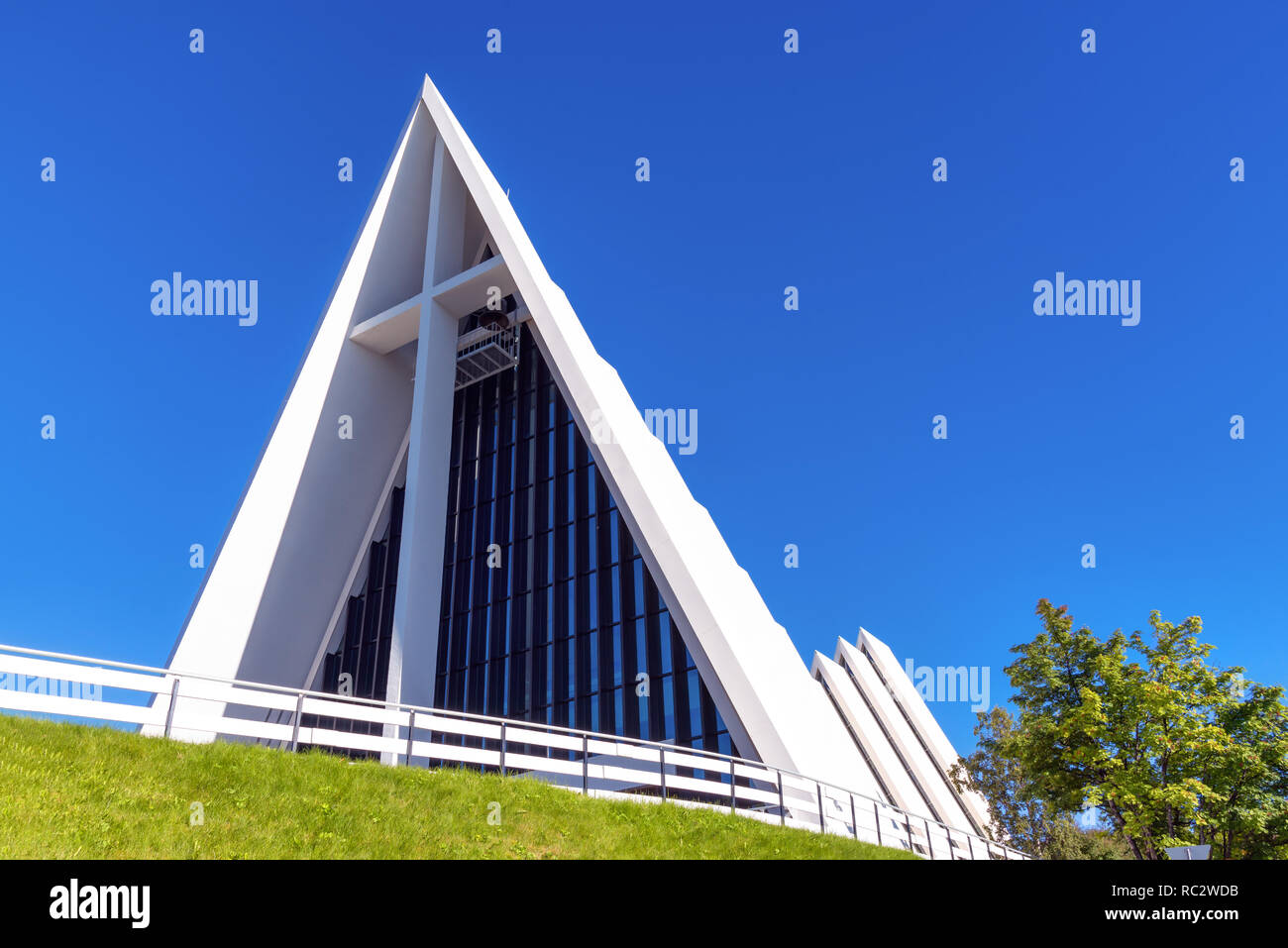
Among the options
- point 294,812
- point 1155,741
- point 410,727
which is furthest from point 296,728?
point 1155,741

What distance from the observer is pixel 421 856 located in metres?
9.02

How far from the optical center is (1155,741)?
22.4 m

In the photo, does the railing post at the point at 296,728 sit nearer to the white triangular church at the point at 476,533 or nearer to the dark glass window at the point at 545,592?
the white triangular church at the point at 476,533

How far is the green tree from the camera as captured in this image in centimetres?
2225

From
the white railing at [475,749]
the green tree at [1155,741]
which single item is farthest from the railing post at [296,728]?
the green tree at [1155,741]

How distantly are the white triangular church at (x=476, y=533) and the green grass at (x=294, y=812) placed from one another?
6.27 metres

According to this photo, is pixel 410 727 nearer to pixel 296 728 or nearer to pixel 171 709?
pixel 296 728

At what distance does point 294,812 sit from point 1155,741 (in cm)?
2116

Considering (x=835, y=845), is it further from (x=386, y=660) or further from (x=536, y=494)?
(x=386, y=660)

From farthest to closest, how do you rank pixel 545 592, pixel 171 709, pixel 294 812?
pixel 545 592, pixel 171 709, pixel 294 812

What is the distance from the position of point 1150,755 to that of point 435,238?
83.1 ft

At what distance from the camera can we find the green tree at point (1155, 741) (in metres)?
22.2

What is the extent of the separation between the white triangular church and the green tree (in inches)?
227

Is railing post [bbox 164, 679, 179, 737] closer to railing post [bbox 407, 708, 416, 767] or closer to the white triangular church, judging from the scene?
railing post [bbox 407, 708, 416, 767]
